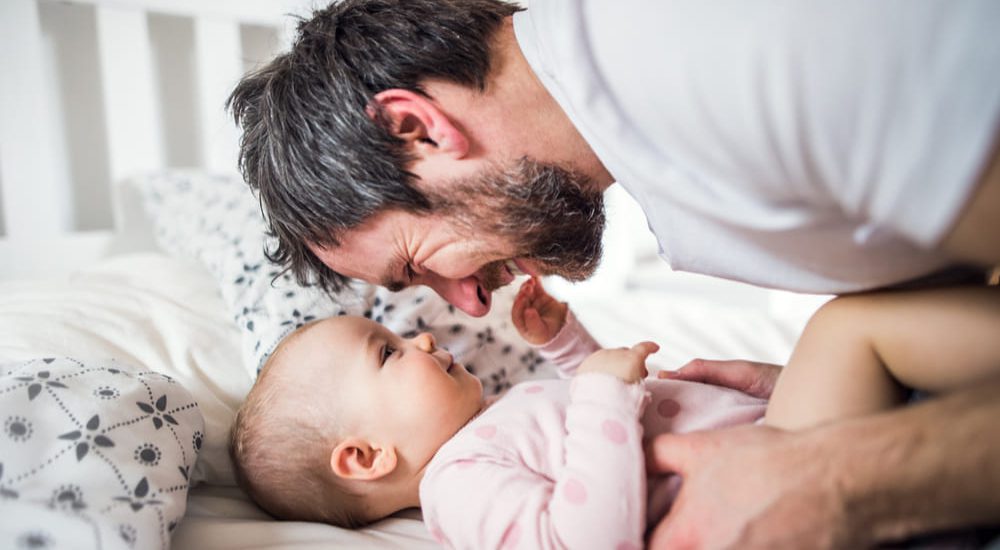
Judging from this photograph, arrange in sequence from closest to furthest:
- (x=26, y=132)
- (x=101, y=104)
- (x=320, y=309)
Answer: (x=320, y=309), (x=26, y=132), (x=101, y=104)

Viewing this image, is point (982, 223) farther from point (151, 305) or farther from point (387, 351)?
point (151, 305)

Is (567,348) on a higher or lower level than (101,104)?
lower

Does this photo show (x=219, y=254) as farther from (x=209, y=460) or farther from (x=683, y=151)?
(x=683, y=151)

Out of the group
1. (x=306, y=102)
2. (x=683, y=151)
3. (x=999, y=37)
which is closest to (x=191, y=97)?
(x=306, y=102)

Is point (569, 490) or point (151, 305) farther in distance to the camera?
point (151, 305)

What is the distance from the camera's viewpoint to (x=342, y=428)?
0.98 m

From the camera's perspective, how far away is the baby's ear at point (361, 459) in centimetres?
95

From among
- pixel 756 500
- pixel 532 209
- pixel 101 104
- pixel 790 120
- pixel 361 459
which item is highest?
pixel 101 104

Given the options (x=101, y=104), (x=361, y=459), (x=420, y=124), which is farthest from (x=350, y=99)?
(x=101, y=104)

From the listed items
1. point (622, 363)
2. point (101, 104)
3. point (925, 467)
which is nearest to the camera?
point (925, 467)

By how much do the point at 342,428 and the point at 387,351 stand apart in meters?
0.14

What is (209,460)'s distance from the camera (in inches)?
40.7

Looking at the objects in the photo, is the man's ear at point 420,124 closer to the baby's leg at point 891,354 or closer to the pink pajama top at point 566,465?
the pink pajama top at point 566,465

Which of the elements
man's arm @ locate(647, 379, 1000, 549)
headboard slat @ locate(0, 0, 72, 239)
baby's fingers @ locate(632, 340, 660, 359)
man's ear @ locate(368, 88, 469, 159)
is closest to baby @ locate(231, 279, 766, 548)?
baby's fingers @ locate(632, 340, 660, 359)
